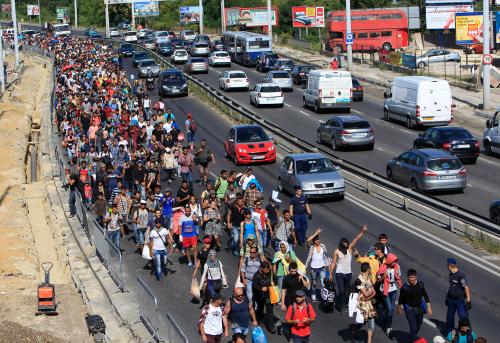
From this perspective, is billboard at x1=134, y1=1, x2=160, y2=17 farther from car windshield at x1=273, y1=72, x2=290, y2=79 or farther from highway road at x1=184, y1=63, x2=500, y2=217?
car windshield at x1=273, y1=72, x2=290, y2=79

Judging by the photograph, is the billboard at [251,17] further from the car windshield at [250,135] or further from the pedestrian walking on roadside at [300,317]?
the pedestrian walking on roadside at [300,317]

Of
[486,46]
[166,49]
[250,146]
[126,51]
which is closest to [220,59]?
[166,49]

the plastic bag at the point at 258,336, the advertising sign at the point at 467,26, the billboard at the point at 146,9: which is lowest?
the plastic bag at the point at 258,336

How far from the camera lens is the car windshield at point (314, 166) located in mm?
29288

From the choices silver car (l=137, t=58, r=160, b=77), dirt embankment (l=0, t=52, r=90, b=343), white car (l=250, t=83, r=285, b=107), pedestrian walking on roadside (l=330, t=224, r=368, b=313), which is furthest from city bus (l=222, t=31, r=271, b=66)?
pedestrian walking on roadside (l=330, t=224, r=368, b=313)

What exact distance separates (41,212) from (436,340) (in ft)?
80.6

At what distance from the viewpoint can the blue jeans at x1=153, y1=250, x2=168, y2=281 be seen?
2136 cm

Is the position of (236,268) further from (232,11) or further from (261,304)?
(232,11)

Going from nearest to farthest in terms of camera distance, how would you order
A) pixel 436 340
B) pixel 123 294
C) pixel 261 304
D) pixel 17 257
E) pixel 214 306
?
1. pixel 436 340
2. pixel 214 306
3. pixel 261 304
4. pixel 123 294
5. pixel 17 257

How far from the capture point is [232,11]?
111m

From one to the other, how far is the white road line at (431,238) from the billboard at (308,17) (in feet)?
239

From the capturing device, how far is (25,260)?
2725 cm

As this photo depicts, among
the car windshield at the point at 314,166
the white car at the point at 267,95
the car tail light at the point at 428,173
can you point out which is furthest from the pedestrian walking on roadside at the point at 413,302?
the white car at the point at 267,95

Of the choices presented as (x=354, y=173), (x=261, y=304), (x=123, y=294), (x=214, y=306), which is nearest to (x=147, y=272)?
(x=123, y=294)
